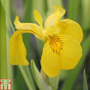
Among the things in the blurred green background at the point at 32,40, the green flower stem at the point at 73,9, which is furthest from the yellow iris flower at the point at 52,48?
the green flower stem at the point at 73,9

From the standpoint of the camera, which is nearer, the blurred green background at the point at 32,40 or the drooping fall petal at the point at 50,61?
the drooping fall petal at the point at 50,61

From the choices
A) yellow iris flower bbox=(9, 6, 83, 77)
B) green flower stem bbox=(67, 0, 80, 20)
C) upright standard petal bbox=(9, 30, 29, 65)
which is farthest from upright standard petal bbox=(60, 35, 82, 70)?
green flower stem bbox=(67, 0, 80, 20)

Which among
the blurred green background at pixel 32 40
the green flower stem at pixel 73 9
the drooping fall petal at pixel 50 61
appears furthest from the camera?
the green flower stem at pixel 73 9

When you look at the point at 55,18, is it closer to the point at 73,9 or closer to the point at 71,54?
the point at 71,54

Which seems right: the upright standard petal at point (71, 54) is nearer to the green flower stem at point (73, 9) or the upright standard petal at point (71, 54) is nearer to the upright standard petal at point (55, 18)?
the upright standard petal at point (55, 18)

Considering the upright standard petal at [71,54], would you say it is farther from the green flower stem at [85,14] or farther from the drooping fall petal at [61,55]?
the green flower stem at [85,14]

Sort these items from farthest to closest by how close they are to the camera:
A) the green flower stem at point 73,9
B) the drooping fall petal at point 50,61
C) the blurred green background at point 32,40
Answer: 1. the green flower stem at point 73,9
2. the blurred green background at point 32,40
3. the drooping fall petal at point 50,61

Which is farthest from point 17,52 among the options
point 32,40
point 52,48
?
point 32,40

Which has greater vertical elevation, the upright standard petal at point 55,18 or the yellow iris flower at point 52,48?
the upright standard petal at point 55,18
